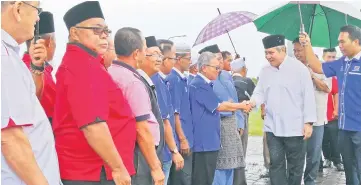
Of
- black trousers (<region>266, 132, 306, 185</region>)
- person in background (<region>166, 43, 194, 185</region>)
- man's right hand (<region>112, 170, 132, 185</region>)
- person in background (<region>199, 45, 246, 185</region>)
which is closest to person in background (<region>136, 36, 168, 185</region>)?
man's right hand (<region>112, 170, 132, 185</region>)

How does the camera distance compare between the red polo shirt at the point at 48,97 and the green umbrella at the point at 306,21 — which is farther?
the green umbrella at the point at 306,21

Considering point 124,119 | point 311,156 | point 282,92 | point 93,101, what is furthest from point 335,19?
point 93,101

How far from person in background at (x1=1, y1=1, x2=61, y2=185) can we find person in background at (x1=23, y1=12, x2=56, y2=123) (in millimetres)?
924

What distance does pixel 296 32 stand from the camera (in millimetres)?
8102

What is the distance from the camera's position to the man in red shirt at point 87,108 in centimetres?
326

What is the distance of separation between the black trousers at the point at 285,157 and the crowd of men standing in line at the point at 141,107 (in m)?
0.01

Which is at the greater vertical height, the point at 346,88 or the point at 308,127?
the point at 346,88

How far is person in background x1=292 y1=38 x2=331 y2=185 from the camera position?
319 inches

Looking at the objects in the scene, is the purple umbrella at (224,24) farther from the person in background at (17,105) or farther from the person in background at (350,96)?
the person in background at (17,105)

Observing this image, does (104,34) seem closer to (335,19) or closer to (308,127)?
(308,127)

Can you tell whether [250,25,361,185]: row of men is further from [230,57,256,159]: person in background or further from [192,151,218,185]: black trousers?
[230,57,256,159]: person in background

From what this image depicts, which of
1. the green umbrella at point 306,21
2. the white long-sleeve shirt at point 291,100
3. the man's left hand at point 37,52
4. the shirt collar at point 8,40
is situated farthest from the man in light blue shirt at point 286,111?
the shirt collar at point 8,40

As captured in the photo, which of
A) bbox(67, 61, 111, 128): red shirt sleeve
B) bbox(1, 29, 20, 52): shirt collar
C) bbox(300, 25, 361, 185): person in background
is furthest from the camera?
bbox(300, 25, 361, 185): person in background

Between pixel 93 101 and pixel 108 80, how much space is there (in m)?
0.27
